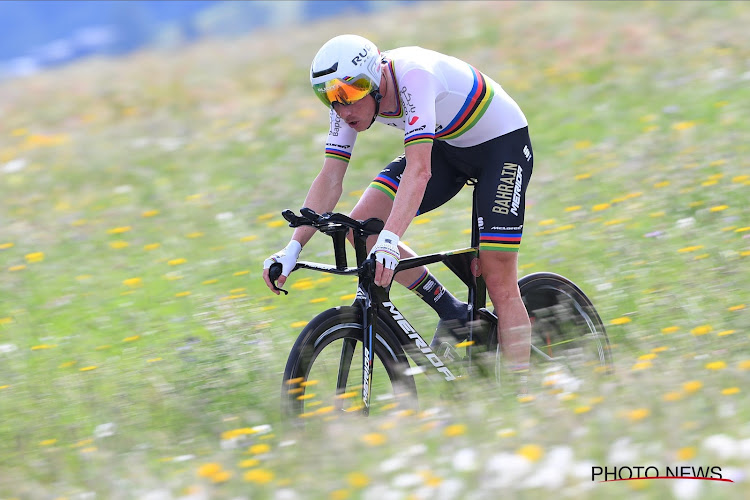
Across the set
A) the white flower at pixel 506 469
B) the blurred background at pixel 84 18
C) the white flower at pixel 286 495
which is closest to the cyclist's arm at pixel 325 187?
the white flower at pixel 286 495

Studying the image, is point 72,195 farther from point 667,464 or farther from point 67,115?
point 667,464

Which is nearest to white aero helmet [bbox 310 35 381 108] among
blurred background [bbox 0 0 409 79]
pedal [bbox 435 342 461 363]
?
pedal [bbox 435 342 461 363]

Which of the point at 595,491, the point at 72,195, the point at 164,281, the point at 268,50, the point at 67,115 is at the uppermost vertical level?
the point at 268,50

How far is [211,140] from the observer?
12.1 metres

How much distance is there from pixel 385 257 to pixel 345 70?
0.92m

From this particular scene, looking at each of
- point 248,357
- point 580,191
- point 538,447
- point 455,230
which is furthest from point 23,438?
point 580,191

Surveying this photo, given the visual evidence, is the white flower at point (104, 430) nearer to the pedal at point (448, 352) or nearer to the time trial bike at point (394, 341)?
the time trial bike at point (394, 341)

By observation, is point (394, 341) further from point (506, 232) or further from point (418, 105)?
point (418, 105)

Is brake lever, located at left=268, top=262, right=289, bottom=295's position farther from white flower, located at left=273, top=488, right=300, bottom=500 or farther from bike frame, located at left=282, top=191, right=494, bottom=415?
white flower, located at left=273, top=488, right=300, bottom=500

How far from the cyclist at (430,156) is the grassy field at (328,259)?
2.49 ft

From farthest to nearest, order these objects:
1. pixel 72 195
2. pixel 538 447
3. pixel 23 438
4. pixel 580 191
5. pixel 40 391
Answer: pixel 72 195, pixel 580 191, pixel 40 391, pixel 23 438, pixel 538 447

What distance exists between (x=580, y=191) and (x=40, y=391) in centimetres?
539

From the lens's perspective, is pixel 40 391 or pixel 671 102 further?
pixel 671 102

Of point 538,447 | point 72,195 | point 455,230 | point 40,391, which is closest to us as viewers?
point 538,447
